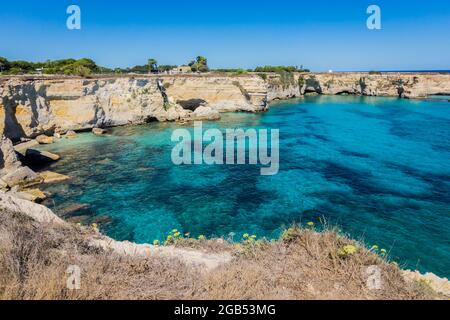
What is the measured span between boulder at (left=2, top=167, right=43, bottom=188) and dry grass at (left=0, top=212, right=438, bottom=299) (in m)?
13.2

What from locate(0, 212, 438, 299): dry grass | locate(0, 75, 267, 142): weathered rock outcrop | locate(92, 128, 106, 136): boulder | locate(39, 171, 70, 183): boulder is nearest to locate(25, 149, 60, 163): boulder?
locate(39, 171, 70, 183): boulder

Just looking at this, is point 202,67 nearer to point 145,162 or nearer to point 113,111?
point 113,111

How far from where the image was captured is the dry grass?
525 cm

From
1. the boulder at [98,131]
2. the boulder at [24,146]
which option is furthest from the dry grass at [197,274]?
the boulder at [98,131]

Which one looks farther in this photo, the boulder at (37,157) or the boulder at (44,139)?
A: the boulder at (44,139)

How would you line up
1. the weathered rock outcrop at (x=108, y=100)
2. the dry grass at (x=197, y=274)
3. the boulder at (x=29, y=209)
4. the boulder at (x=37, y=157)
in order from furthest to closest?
the weathered rock outcrop at (x=108, y=100) → the boulder at (x=37, y=157) → the boulder at (x=29, y=209) → the dry grass at (x=197, y=274)

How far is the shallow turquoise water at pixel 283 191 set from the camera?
44.5 ft

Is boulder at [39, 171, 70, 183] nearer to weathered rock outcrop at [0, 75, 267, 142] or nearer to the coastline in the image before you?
the coastline

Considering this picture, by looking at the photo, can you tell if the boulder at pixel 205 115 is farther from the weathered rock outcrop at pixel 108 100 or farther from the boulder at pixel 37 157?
the boulder at pixel 37 157

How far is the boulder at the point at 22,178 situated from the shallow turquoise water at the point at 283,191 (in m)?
1.76

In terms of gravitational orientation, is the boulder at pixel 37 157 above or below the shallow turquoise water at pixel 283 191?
above

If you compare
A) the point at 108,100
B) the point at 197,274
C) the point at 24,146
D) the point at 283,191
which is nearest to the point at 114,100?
the point at 108,100

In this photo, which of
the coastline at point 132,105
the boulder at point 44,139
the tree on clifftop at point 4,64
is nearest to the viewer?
the coastline at point 132,105
